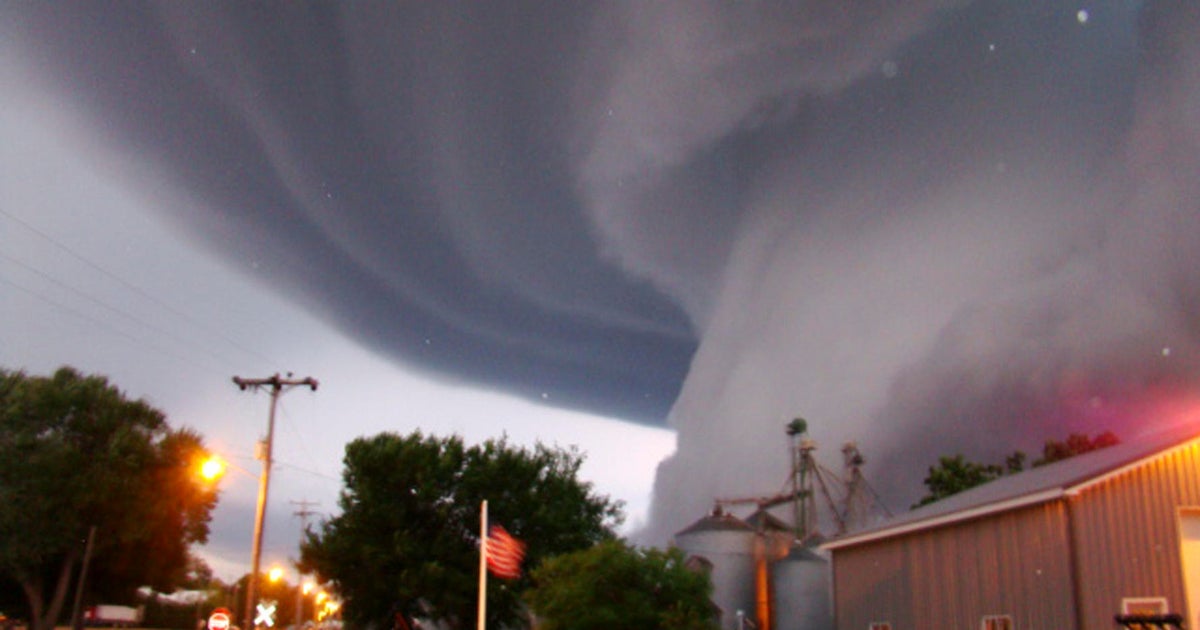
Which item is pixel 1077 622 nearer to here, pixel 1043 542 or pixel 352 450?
pixel 1043 542

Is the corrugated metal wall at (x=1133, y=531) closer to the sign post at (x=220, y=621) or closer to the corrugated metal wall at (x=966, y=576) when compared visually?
the corrugated metal wall at (x=966, y=576)

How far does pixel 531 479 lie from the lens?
6141 centimetres

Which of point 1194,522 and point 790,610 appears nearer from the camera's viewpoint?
point 1194,522

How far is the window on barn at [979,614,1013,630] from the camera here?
30.9 metres

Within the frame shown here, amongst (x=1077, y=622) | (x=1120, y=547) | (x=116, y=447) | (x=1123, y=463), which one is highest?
(x=116, y=447)

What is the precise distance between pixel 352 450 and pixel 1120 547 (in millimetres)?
41137

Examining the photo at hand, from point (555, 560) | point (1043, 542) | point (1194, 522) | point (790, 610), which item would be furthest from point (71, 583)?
point (1194, 522)

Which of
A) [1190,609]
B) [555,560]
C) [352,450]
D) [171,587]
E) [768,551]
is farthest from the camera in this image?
[768,551]

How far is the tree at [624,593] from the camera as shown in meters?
37.0

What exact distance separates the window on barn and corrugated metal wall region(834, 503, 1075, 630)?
0.15 m

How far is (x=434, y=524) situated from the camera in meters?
57.7

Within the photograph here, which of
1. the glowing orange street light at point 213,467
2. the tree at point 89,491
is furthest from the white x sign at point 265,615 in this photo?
the tree at point 89,491

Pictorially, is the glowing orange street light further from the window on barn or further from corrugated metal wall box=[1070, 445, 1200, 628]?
corrugated metal wall box=[1070, 445, 1200, 628]

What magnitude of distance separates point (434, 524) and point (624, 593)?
2253 cm
